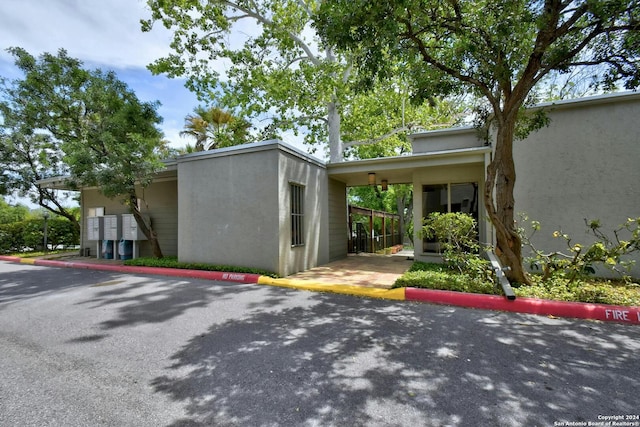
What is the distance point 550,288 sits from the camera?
16.3 ft

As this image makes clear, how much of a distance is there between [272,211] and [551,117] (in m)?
6.77

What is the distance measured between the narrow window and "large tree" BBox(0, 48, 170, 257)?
401cm

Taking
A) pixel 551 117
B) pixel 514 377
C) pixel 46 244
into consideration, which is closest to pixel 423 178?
pixel 551 117

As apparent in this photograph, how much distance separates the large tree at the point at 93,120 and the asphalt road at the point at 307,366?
14.5ft

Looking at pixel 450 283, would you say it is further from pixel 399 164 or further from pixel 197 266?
pixel 197 266

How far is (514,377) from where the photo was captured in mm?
2576

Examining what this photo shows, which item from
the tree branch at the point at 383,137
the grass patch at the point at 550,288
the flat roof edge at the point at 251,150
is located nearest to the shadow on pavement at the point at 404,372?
the grass patch at the point at 550,288

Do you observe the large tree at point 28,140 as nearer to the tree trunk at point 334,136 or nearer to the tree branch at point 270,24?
the tree branch at point 270,24

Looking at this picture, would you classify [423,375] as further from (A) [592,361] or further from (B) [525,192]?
(B) [525,192]

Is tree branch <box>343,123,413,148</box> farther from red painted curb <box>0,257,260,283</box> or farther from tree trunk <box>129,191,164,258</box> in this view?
red painted curb <box>0,257,260,283</box>

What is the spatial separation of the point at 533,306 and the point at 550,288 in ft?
3.18

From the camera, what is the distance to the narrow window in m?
7.69

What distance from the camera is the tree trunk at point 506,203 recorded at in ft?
17.1

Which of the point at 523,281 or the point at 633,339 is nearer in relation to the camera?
the point at 633,339
